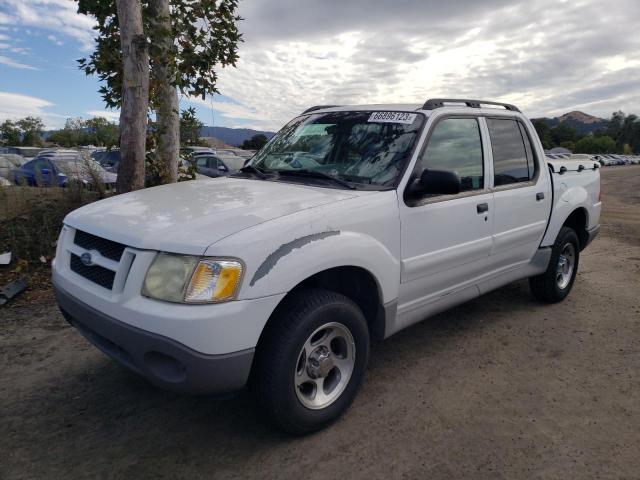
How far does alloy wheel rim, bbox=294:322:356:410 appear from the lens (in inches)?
106

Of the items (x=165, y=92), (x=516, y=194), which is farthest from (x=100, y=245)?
(x=165, y=92)

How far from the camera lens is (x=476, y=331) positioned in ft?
14.3

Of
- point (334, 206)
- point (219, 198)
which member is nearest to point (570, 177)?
point (334, 206)

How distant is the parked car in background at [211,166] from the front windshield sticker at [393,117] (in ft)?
39.2

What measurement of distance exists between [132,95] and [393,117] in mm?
4114

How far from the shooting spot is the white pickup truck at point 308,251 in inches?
90.4

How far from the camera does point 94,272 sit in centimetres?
270

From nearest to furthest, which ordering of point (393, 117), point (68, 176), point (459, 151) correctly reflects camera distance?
point (393, 117)
point (459, 151)
point (68, 176)

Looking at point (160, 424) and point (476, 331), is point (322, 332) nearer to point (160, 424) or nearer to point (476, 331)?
point (160, 424)

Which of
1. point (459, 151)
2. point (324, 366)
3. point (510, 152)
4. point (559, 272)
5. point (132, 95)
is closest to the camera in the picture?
point (324, 366)

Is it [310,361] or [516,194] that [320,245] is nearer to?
[310,361]

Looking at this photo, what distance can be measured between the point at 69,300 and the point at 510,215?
10.9 ft

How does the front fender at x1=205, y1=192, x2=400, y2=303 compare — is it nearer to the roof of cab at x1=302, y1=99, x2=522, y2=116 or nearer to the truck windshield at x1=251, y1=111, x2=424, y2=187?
the truck windshield at x1=251, y1=111, x2=424, y2=187

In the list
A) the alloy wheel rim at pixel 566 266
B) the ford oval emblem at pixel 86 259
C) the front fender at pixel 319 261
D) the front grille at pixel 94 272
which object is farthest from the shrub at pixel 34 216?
the alloy wheel rim at pixel 566 266
